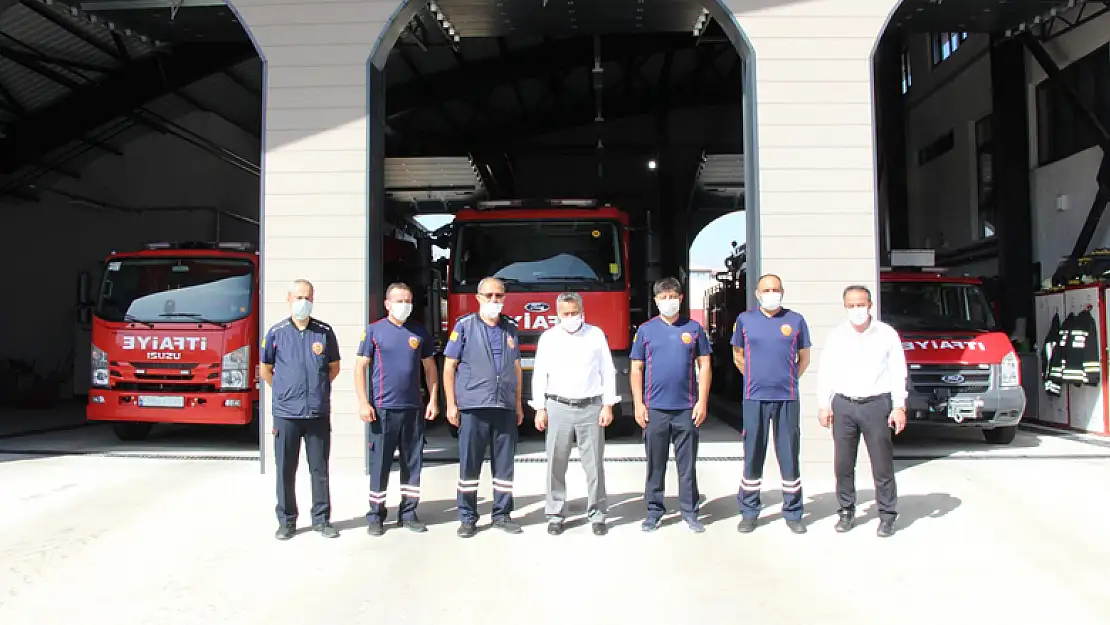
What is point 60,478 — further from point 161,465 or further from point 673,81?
point 673,81

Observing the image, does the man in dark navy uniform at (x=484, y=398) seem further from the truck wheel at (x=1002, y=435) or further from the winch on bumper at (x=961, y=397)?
the truck wheel at (x=1002, y=435)

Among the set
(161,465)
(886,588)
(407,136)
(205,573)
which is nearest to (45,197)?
(407,136)

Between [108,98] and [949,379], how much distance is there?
12.1 meters

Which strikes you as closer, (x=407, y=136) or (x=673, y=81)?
(x=407, y=136)

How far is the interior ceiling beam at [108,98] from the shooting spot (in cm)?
1218

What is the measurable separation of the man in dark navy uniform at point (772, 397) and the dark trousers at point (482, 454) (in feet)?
4.93

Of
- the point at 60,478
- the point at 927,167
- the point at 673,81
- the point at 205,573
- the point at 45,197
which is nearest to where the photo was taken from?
the point at 205,573

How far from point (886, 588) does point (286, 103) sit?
606 centimetres

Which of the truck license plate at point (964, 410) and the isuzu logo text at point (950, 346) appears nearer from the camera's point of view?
the truck license plate at point (964, 410)

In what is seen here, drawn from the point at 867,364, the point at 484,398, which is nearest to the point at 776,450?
the point at 867,364

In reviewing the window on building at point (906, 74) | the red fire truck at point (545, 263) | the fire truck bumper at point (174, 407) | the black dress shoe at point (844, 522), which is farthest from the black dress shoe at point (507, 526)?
the window on building at point (906, 74)

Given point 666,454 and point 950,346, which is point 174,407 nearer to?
point 666,454

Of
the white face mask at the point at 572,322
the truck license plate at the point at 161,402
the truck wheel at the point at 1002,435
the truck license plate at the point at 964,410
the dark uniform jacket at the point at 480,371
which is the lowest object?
the truck wheel at the point at 1002,435

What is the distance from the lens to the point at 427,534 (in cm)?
527
